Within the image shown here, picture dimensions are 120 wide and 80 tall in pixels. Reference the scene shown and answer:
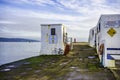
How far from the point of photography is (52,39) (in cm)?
2203

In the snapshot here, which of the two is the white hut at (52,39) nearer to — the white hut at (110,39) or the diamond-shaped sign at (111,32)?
the white hut at (110,39)

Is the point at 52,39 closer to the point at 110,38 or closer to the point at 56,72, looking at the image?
the point at 110,38

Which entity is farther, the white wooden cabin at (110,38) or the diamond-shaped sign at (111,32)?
the diamond-shaped sign at (111,32)

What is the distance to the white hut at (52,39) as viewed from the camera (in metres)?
21.8

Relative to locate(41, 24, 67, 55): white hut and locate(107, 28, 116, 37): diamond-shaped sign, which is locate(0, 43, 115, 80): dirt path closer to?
locate(107, 28, 116, 37): diamond-shaped sign

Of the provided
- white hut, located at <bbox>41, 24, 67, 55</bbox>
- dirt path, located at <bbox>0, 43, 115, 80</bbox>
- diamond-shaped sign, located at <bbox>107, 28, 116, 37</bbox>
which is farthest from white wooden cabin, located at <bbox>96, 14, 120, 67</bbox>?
white hut, located at <bbox>41, 24, 67, 55</bbox>

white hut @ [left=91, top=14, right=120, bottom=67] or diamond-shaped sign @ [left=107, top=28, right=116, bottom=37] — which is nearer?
white hut @ [left=91, top=14, right=120, bottom=67]

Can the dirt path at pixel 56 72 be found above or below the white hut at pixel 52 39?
below

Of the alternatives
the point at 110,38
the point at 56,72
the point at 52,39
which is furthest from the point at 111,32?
the point at 52,39

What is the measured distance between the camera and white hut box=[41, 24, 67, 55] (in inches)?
860

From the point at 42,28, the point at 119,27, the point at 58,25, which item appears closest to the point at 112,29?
the point at 119,27

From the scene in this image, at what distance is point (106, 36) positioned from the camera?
14078 millimetres

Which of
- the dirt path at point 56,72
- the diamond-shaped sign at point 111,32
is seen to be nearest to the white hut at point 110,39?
the diamond-shaped sign at point 111,32

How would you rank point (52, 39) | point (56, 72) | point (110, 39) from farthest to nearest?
point (52, 39) < point (110, 39) < point (56, 72)
